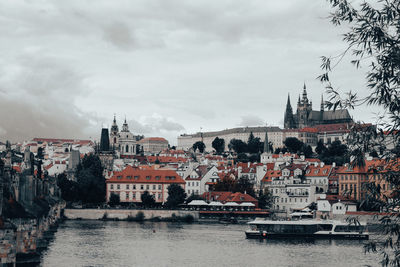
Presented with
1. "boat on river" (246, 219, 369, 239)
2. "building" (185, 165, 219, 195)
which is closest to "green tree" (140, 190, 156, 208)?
"building" (185, 165, 219, 195)

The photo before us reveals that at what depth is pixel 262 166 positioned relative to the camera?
393 feet

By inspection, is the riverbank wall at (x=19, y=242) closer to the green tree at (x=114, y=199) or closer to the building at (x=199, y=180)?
the green tree at (x=114, y=199)

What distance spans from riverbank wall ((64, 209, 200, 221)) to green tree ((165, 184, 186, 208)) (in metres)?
5.49

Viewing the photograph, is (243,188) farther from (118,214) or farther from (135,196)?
(118,214)

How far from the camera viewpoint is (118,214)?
84438 mm

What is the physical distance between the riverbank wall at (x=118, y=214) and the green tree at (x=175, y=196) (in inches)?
216

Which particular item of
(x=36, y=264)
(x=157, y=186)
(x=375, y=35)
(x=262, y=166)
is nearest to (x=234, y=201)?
(x=157, y=186)

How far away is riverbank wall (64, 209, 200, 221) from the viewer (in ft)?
275

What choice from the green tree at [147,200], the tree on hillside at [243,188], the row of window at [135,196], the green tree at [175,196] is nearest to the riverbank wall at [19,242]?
the green tree at [175,196]

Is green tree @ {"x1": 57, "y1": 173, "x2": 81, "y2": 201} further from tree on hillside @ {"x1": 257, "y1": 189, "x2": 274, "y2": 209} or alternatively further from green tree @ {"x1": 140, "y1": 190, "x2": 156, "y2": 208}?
tree on hillside @ {"x1": 257, "y1": 189, "x2": 274, "y2": 209}

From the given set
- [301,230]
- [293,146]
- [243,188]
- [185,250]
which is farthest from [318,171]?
[293,146]

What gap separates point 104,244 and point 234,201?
3892cm

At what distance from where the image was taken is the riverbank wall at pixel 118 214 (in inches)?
3305

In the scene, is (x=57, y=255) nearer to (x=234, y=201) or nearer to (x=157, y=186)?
(x=234, y=201)
